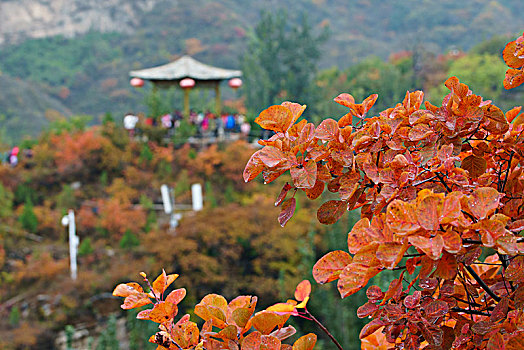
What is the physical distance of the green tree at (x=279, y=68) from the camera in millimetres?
15539

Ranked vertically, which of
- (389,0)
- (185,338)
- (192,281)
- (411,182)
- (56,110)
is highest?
(411,182)

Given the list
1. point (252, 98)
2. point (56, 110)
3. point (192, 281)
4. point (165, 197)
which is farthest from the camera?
point (56, 110)

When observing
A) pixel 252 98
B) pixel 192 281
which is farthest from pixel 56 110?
pixel 192 281

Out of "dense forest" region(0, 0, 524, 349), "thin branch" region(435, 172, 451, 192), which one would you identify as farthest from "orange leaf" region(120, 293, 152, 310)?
"dense forest" region(0, 0, 524, 349)

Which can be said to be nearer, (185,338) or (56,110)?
(185,338)

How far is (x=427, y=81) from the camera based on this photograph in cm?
1720

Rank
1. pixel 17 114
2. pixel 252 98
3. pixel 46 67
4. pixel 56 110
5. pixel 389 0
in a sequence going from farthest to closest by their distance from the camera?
pixel 389 0
pixel 46 67
pixel 56 110
pixel 17 114
pixel 252 98

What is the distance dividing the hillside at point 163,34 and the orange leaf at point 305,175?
2487cm

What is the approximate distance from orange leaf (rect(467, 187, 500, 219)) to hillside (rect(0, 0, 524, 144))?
2505 cm

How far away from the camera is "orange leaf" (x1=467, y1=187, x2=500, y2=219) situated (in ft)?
2.12

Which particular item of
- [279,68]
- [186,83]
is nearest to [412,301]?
[186,83]

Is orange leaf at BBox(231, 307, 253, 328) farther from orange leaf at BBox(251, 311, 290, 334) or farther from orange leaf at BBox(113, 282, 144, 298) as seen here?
orange leaf at BBox(113, 282, 144, 298)

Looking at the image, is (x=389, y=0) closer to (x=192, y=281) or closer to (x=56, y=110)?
(x=56, y=110)

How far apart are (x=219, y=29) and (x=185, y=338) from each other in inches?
1221
